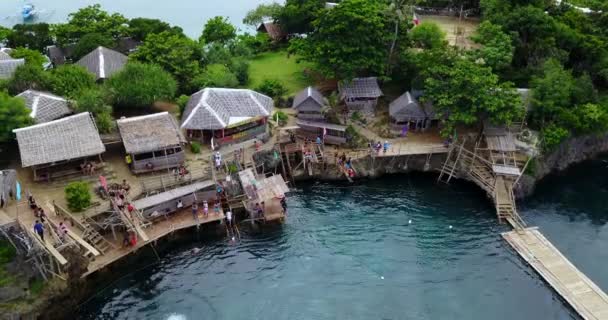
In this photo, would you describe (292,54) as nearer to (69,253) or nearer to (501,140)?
(501,140)

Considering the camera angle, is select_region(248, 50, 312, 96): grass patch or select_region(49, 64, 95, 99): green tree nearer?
select_region(49, 64, 95, 99): green tree

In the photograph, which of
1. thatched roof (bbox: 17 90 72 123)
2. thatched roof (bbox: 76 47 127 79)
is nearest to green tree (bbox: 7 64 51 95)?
thatched roof (bbox: 17 90 72 123)

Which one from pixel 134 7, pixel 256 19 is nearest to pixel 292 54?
pixel 256 19

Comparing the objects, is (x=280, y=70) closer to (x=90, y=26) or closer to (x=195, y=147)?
(x=195, y=147)

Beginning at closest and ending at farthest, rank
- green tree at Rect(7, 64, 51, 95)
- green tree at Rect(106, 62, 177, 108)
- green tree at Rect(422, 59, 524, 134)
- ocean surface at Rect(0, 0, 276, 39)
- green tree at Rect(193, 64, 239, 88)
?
green tree at Rect(7, 64, 51, 95) → green tree at Rect(422, 59, 524, 134) → green tree at Rect(106, 62, 177, 108) → green tree at Rect(193, 64, 239, 88) → ocean surface at Rect(0, 0, 276, 39)

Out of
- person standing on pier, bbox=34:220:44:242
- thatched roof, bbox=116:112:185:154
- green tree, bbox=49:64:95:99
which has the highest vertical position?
green tree, bbox=49:64:95:99

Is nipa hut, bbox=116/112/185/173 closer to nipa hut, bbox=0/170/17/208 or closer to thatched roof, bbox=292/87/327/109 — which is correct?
nipa hut, bbox=0/170/17/208
